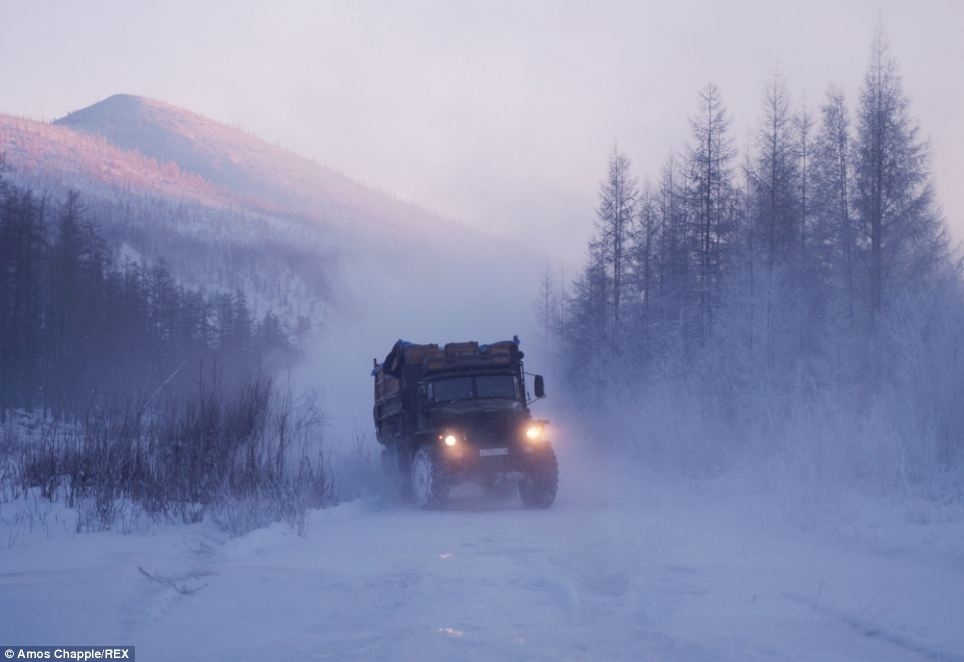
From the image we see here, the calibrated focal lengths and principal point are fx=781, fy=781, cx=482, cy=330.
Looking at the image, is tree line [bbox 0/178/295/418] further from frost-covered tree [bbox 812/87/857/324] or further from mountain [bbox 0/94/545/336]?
mountain [bbox 0/94/545/336]

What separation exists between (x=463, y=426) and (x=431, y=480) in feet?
4.15

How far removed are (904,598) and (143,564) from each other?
7216 millimetres

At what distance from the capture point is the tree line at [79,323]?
45281mm

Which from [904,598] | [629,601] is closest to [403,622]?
[629,601]

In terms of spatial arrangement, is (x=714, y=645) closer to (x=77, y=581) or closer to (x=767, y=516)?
(x=77, y=581)

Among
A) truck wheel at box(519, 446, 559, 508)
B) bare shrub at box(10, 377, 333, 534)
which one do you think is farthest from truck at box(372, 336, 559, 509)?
bare shrub at box(10, 377, 333, 534)

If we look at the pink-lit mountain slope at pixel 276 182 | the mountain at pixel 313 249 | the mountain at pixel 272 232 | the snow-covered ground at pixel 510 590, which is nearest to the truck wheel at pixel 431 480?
the snow-covered ground at pixel 510 590

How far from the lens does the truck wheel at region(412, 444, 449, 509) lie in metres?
15.0

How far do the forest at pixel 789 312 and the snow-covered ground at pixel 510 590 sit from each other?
3.68 metres

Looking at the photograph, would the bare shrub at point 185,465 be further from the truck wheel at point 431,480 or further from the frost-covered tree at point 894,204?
the frost-covered tree at point 894,204

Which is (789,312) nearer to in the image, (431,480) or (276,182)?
(431,480)

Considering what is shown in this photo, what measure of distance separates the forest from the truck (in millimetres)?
4660

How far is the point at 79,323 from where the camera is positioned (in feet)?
170

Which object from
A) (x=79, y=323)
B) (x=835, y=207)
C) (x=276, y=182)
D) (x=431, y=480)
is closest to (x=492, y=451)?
(x=431, y=480)
